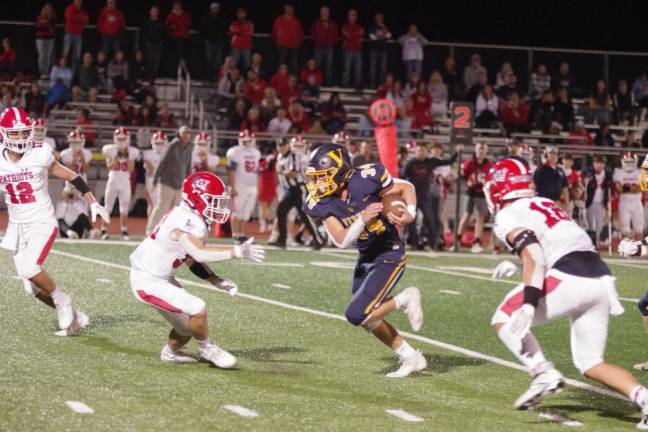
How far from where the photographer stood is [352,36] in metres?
22.7

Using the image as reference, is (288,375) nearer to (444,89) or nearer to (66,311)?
(66,311)

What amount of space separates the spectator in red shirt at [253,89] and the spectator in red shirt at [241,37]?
0.72 metres

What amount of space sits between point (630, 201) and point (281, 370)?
472 inches

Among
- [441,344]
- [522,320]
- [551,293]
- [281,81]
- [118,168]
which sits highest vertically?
[281,81]

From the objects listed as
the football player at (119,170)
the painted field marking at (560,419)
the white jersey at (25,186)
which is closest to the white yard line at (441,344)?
the painted field marking at (560,419)

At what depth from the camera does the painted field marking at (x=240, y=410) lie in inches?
238

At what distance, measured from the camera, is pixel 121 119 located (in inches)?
815

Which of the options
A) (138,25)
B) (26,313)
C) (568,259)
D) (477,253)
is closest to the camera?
(568,259)

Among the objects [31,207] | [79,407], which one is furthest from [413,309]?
[31,207]

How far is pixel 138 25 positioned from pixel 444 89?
266 inches

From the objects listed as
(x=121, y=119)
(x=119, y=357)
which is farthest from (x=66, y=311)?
(x=121, y=119)

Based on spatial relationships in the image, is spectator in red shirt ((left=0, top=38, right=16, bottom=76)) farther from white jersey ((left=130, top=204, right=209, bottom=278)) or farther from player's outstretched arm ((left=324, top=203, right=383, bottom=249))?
player's outstretched arm ((left=324, top=203, right=383, bottom=249))

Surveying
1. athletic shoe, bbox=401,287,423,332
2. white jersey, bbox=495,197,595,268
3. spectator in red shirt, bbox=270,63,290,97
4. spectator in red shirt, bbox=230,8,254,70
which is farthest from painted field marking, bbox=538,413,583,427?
spectator in red shirt, bbox=230,8,254,70

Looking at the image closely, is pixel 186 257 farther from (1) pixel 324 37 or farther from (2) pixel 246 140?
(1) pixel 324 37
